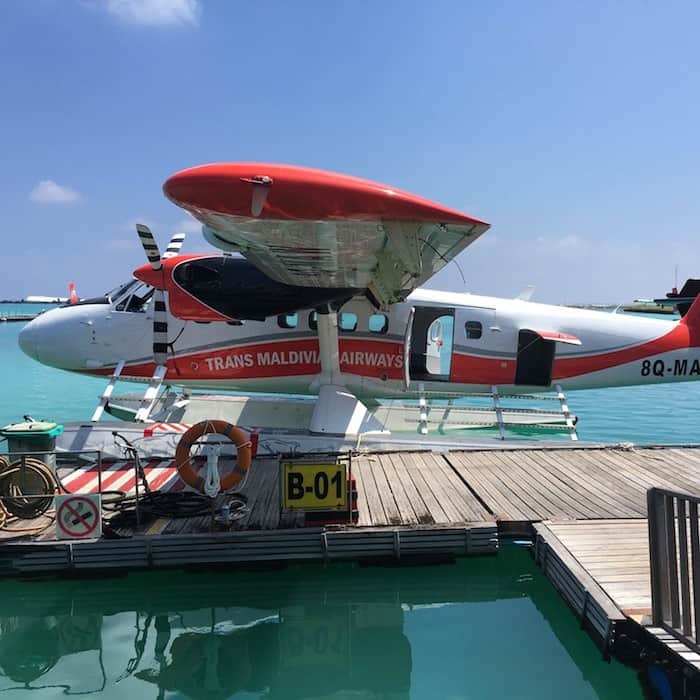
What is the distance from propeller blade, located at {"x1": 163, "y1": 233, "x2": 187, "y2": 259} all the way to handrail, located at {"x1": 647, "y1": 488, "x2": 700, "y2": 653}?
799cm

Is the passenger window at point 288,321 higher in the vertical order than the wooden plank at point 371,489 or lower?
higher

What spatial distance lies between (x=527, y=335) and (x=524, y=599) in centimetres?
565

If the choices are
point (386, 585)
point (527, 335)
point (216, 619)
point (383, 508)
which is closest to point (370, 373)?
point (527, 335)

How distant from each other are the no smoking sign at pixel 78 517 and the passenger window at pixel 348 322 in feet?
17.7

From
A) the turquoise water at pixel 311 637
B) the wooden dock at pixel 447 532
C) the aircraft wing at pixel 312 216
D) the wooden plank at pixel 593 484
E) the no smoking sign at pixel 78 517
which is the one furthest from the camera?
the wooden plank at pixel 593 484

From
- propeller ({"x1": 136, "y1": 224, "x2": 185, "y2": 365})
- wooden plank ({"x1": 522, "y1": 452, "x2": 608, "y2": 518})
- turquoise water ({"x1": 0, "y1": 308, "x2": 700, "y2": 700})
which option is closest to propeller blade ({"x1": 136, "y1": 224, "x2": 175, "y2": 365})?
propeller ({"x1": 136, "y1": 224, "x2": 185, "y2": 365})

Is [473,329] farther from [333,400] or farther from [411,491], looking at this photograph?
[411,491]

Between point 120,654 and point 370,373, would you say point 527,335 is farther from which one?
point 120,654

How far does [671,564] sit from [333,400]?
6.03 meters

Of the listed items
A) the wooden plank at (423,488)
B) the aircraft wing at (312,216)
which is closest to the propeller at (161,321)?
the aircraft wing at (312,216)

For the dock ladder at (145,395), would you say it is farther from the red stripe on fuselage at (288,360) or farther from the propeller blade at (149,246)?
the propeller blade at (149,246)

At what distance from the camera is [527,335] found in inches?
400

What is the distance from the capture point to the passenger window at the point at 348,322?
32.9 feet

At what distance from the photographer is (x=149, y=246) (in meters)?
8.98
